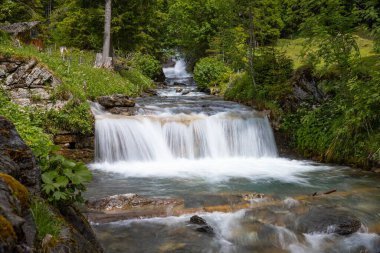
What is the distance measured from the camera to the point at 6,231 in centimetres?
237

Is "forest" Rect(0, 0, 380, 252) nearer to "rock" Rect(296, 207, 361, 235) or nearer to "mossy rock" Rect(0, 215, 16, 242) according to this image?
"rock" Rect(296, 207, 361, 235)

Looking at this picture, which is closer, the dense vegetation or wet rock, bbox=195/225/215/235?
wet rock, bbox=195/225/215/235

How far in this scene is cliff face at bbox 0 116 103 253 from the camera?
2.50 meters

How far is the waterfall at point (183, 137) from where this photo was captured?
1266 centimetres

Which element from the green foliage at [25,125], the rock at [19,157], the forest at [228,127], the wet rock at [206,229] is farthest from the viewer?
the green foliage at [25,125]

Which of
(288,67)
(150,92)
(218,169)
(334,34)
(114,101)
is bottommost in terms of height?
(218,169)

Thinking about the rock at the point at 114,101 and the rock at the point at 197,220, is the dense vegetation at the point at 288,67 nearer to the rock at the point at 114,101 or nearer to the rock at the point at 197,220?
the rock at the point at 114,101

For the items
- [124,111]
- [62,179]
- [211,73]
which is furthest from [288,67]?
[62,179]

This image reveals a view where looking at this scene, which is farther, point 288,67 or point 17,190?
point 288,67

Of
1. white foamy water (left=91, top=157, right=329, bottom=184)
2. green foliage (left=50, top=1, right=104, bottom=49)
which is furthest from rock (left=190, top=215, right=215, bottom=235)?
green foliage (left=50, top=1, right=104, bottom=49)

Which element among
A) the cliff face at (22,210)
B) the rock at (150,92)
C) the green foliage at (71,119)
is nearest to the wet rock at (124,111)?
the green foliage at (71,119)

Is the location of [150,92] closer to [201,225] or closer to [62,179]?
[201,225]

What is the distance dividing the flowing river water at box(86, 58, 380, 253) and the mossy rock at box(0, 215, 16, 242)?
3376 mm

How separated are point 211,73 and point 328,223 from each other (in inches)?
771
